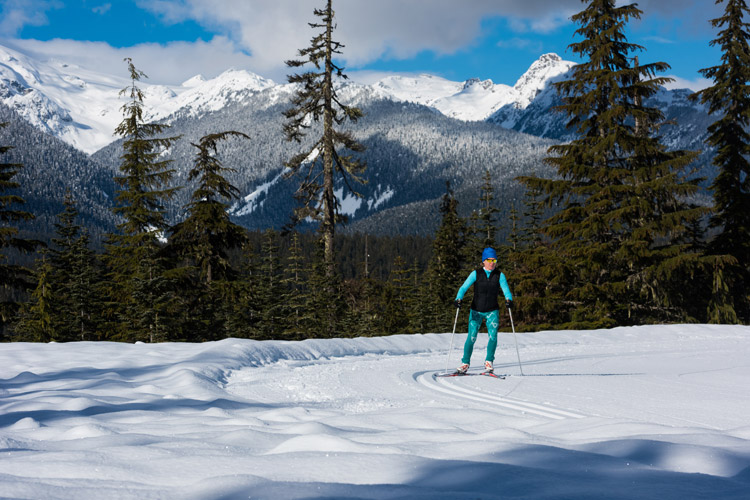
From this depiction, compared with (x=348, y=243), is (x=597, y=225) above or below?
below

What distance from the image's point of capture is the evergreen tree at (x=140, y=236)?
77.2 feet

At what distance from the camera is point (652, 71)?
72.2 ft

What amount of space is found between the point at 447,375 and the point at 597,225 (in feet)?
46.0

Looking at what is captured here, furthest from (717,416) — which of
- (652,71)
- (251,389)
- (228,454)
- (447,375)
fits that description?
(652,71)

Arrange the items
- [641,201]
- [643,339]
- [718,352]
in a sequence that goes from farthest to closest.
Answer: [641,201], [643,339], [718,352]

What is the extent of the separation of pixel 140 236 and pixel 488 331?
19063 millimetres

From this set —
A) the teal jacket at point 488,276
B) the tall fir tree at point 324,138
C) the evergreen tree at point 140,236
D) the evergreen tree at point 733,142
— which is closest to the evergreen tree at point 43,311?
the evergreen tree at point 140,236

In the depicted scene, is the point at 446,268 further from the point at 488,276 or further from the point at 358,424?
the point at 358,424

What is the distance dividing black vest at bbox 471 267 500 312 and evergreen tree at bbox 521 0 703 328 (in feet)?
40.8

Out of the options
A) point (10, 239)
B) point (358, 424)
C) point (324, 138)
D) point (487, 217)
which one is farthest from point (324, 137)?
point (487, 217)

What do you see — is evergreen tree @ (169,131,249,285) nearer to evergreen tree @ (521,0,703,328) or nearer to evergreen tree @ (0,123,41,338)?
evergreen tree @ (0,123,41,338)

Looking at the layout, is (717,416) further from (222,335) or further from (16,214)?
(222,335)

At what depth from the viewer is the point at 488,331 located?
892 centimetres

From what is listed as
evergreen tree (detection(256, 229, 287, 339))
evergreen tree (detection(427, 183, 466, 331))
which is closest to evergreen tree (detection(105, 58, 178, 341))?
evergreen tree (detection(256, 229, 287, 339))
